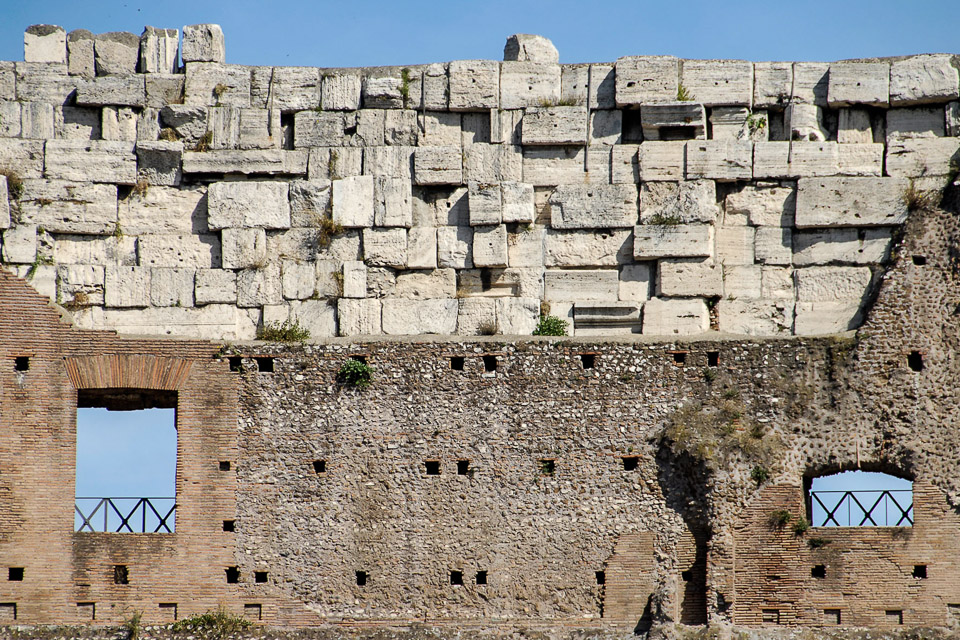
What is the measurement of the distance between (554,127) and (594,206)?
1.26m

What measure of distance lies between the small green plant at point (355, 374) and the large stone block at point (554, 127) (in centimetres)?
403

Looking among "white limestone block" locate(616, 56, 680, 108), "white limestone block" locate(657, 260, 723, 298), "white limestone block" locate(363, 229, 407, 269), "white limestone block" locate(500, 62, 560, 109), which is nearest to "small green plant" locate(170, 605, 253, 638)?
"white limestone block" locate(363, 229, 407, 269)

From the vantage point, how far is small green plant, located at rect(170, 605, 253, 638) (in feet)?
80.7

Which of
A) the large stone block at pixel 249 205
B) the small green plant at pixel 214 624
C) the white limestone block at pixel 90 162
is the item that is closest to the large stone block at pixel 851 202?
the large stone block at pixel 249 205

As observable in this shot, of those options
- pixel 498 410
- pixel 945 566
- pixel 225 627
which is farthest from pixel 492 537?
pixel 945 566

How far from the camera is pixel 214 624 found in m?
24.7

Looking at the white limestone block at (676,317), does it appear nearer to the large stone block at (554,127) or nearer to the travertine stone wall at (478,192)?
the travertine stone wall at (478,192)

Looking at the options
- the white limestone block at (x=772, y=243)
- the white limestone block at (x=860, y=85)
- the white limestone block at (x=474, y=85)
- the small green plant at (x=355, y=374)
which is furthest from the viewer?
the white limestone block at (x=474, y=85)

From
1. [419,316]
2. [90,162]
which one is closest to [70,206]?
[90,162]

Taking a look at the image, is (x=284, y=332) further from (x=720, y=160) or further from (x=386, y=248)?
(x=720, y=160)

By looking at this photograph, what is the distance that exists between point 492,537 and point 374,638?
1974 millimetres

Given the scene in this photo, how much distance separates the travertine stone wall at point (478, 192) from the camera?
26.4m

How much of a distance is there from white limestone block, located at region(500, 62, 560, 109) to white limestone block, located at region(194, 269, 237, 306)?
14.7 feet

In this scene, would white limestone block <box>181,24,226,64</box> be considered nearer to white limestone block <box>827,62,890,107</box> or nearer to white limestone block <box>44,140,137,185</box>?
white limestone block <box>44,140,137,185</box>
